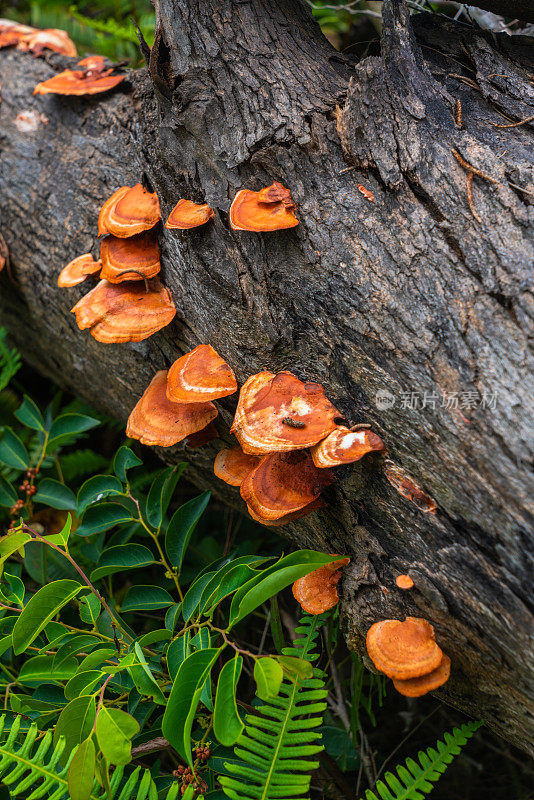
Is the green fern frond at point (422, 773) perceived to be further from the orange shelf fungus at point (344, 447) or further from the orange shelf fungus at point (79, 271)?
the orange shelf fungus at point (79, 271)

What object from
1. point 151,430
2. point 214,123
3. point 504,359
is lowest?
point 151,430

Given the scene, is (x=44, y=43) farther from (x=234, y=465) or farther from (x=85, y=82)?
(x=234, y=465)

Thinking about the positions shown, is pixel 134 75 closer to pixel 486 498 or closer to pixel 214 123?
pixel 214 123

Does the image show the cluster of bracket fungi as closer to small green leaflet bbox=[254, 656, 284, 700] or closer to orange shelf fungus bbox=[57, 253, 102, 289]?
orange shelf fungus bbox=[57, 253, 102, 289]

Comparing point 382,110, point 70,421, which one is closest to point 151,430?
point 70,421

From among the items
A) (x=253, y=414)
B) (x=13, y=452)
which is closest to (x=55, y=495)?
(x=13, y=452)
